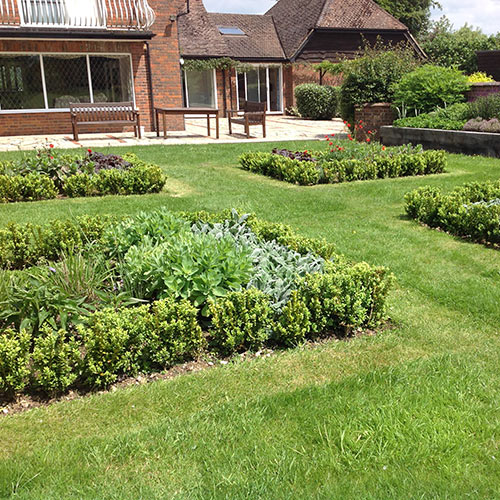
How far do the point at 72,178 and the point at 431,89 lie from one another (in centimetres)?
1012

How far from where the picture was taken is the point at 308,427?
2.95 m

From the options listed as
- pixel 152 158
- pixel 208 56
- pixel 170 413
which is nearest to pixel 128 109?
pixel 152 158

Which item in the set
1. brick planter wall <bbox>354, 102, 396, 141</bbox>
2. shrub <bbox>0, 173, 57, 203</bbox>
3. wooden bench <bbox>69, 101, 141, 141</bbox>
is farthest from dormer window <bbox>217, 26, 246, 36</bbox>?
shrub <bbox>0, 173, 57, 203</bbox>

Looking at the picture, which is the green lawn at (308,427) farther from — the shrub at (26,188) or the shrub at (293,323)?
the shrub at (26,188)

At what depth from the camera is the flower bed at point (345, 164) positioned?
984 centimetres

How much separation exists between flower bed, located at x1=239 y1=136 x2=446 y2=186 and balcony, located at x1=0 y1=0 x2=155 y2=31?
30.5 ft

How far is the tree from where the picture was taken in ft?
148

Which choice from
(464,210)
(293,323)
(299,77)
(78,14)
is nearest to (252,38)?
(299,77)

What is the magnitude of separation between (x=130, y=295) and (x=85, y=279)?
355 millimetres

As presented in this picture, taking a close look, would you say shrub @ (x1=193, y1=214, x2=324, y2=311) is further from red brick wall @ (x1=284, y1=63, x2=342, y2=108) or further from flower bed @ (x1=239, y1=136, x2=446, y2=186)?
red brick wall @ (x1=284, y1=63, x2=342, y2=108)

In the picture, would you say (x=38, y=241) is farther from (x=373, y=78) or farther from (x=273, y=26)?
(x=273, y=26)

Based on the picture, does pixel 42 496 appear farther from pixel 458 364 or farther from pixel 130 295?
pixel 458 364

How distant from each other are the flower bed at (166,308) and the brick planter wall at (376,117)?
1164 cm

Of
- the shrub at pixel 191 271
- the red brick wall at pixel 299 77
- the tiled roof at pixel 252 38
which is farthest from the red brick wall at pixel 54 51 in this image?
the shrub at pixel 191 271
